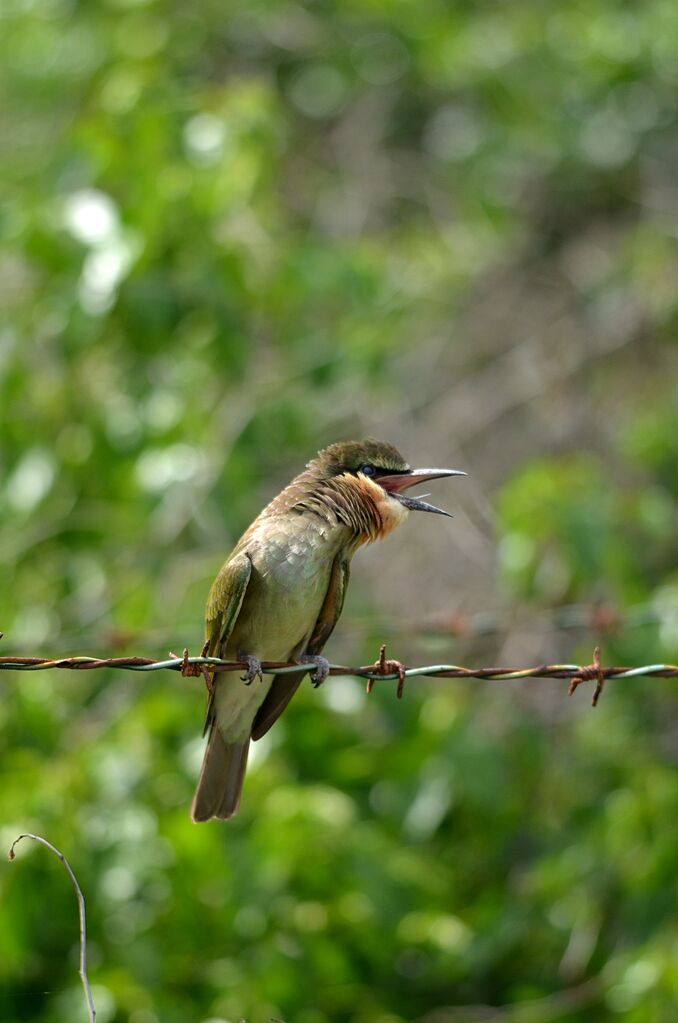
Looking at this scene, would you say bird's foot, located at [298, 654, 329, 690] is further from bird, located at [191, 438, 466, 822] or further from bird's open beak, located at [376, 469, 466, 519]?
bird's open beak, located at [376, 469, 466, 519]

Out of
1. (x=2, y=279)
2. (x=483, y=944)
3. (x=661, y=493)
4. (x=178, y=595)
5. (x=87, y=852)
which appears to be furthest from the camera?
(x=2, y=279)

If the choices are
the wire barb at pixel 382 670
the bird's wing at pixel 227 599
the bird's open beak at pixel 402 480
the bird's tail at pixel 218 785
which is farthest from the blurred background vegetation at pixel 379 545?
the wire barb at pixel 382 670

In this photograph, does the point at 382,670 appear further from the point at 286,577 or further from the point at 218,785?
the point at 218,785

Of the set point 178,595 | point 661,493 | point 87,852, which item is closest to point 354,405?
point 661,493

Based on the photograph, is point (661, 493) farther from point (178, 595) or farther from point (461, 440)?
point (178, 595)

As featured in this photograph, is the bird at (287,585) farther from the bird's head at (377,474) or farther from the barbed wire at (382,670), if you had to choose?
the barbed wire at (382,670)

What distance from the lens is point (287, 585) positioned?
12.9ft

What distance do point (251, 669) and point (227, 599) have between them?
0.28 metres

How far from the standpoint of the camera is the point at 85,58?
9.02 m

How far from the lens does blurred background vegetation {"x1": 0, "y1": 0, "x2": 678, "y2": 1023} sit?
4848mm

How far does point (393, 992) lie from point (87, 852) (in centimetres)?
138

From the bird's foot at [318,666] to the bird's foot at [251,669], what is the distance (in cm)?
14

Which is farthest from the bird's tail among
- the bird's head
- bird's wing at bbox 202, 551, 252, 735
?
the bird's head

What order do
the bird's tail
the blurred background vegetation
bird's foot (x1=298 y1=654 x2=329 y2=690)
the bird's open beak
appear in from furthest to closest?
the blurred background vegetation, the bird's tail, the bird's open beak, bird's foot (x1=298 y1=654 x2=329 y2=690)
